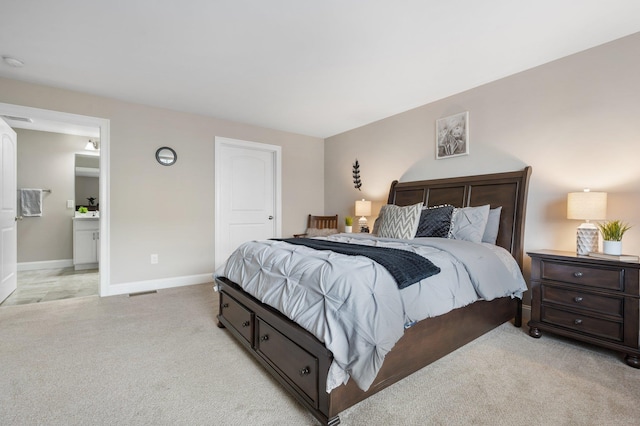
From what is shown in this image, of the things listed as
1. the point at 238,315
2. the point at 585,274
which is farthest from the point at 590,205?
the point at 238,315

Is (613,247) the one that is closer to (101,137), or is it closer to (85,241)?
(101,137)

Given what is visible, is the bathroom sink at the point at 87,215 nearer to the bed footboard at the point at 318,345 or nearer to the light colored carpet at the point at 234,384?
the light colored carpet at the point at 234,384

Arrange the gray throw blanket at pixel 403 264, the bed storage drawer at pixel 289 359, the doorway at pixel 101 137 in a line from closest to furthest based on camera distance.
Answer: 1. the bed storage drawer at pixel 289 359
2. the gray throw blanket at pixel 403 264
3. the doorway at pixel 101 137

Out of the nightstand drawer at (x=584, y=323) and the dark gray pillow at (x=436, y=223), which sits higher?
the dark gray pillow at (x=436, y=223)

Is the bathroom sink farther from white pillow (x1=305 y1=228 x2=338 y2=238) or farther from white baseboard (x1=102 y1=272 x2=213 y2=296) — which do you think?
white pillow (x1=305 y1=228 x2=338 y2=238)

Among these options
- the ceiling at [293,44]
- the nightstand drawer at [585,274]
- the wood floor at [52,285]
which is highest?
the ceiling at [293,44]

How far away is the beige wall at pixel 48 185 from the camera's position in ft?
16.3

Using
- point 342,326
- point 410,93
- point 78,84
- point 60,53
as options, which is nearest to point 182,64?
point 60,53

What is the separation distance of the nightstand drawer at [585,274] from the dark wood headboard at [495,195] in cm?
38

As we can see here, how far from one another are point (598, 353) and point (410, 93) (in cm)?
287

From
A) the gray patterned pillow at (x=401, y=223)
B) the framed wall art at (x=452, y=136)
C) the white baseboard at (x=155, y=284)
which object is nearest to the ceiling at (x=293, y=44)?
the framed wall art at (x=452, y=136)

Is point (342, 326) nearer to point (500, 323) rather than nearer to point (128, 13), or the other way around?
point (500, 323)

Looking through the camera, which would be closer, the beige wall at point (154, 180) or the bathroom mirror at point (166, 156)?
the beige wall at point (154, 180)

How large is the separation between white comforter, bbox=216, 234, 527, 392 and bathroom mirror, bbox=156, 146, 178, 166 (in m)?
2.28
